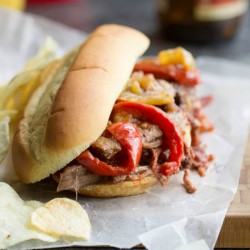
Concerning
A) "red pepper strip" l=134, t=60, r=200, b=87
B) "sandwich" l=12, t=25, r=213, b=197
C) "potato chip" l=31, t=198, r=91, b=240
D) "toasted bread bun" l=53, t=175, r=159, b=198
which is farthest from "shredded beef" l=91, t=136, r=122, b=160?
"red pepper strip" l=134, t=60, r=200, b=87

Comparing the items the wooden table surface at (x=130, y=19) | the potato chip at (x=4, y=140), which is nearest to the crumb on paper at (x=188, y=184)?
the potato chip at (x=4, y=140)

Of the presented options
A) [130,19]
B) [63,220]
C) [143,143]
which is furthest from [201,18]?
[63,220]

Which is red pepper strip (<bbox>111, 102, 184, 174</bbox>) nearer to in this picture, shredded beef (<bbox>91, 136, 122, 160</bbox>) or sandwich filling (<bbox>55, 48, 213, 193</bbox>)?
sandwich filling (<bbox>55, 48, 213, 193</bbox>)

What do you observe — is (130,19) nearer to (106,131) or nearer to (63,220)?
(106,131)

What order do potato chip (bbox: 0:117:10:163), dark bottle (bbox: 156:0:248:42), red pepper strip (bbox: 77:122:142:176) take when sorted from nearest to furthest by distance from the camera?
red pepper strip (bbox: 77:122:142:176) < potato chip (bbox: 0:117:10:163) < dark bottle (bbox: 156:0:248:42)

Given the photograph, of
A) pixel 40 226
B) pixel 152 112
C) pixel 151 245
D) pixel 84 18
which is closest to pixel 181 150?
pixel 152 112

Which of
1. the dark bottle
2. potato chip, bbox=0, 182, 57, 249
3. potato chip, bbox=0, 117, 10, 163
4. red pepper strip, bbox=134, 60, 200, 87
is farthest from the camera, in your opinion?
the dark bottle

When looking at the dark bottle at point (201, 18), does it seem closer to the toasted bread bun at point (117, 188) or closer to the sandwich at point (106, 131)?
the sandwich at point (106, 131)
